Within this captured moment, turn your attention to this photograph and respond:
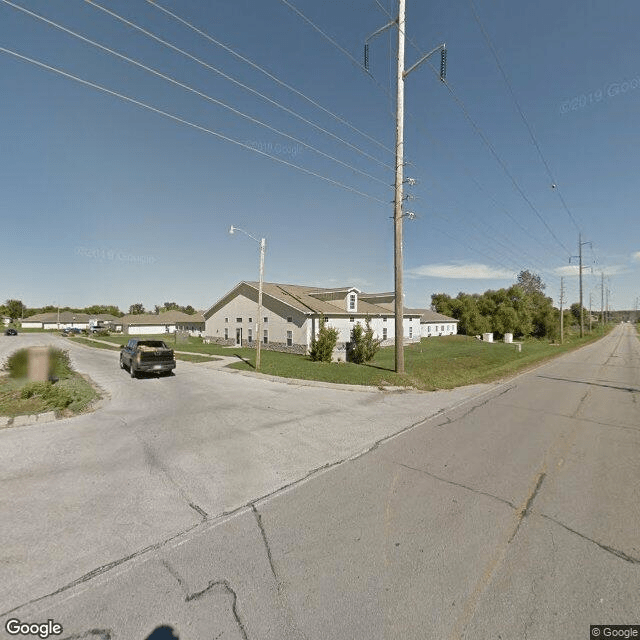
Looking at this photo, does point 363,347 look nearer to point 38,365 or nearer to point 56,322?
point 38,365

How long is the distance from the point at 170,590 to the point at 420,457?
467cm

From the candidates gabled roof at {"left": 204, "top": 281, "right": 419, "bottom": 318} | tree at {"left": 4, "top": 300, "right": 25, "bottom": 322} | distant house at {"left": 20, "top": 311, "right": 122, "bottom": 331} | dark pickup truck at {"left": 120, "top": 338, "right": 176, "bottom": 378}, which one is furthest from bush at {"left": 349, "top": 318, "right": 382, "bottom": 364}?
tree at {"left": 4, "top": 300, "right": 25, "bottom": 322}

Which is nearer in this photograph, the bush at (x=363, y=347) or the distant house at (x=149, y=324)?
the bush at (x=363, y=347)

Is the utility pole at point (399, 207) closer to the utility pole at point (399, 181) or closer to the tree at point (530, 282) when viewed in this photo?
the utility pole at point (399, 181)

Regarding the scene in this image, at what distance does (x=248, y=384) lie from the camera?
14.2 metres

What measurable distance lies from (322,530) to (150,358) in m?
13.8

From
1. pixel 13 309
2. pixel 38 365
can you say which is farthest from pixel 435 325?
pixel 13 309

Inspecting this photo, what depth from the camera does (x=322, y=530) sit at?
4012mm

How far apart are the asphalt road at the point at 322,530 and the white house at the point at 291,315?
62.2ft

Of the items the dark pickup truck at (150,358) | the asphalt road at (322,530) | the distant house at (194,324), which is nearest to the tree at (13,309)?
the distant house at (194,324)

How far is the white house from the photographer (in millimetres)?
28547

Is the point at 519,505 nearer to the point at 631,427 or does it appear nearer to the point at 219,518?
the point at 219,518

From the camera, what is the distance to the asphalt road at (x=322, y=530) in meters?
2.83

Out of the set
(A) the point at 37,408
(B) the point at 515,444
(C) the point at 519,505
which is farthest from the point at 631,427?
(A) the point at 37,408
